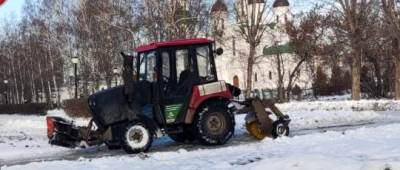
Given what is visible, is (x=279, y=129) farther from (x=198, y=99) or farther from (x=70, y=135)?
(x=70, y=135)

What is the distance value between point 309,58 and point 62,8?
21927 mm

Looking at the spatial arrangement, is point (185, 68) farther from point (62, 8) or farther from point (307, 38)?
point (62, 8)

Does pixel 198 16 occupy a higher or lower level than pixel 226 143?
higher

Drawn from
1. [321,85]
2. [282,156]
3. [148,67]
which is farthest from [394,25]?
[321,85]

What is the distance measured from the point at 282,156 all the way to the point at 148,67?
→ 4.70 m

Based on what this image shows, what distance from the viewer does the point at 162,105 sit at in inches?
591

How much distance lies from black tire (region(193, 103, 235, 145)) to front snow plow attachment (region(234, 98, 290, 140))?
0.81 metres

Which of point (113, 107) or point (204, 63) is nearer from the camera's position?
point (113, 107)

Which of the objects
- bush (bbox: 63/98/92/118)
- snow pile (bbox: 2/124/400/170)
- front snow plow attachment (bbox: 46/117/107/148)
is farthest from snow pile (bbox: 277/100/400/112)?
front snow plow attachment (bbox: 46/117/107/148)

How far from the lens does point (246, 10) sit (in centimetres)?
4866

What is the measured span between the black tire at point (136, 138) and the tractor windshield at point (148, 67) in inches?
50.5

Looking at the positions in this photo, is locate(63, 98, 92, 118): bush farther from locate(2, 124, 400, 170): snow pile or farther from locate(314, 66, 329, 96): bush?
locate(314, 66, 329, 96): bush

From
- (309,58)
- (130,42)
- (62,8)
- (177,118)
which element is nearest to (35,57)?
(62,8)

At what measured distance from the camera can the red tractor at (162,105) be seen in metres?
14.6
